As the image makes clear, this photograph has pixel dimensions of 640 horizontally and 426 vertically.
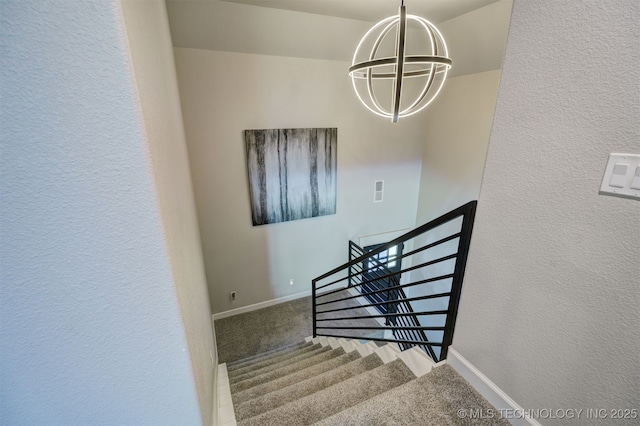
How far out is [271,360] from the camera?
298 centimetres

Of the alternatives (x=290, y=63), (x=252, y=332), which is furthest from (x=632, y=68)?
(x=252, y=332)

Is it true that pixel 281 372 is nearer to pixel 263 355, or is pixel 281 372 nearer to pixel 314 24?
pixel 263 355

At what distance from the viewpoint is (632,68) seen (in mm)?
733

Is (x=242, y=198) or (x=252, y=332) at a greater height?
(x=242, y=198)

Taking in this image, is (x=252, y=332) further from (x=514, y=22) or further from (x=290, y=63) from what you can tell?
(x=514, y=22)

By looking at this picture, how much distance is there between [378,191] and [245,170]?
2.26 meters

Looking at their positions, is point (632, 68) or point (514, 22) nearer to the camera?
point (632, 68)

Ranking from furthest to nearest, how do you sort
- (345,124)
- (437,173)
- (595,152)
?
(437,173), (345,124), (595,152)

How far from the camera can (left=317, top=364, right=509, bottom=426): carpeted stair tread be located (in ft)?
4.04

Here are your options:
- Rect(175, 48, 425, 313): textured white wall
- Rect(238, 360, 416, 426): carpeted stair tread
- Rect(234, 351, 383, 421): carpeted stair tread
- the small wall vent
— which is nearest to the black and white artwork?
Rect(175, 48, 425, 313): textured white wall

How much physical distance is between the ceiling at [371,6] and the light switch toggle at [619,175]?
269 cm

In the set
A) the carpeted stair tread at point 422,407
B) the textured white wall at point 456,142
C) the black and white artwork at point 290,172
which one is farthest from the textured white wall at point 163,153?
the textured white wall at point 456,142

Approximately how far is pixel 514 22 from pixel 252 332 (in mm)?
4099

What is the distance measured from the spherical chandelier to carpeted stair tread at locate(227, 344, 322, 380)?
275 cm
